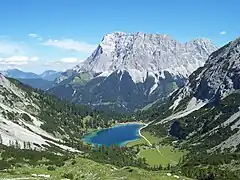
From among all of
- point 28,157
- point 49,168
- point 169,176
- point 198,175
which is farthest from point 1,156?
point 169,176

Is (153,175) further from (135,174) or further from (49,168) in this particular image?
(49,168)

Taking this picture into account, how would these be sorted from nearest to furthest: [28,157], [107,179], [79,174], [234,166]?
[107,179] → [79,174] → [28,157] → [234,166]

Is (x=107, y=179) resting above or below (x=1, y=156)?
below

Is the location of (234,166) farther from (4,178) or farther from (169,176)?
(4,178)

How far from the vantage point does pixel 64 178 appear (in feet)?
282

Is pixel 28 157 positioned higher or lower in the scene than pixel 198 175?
higher

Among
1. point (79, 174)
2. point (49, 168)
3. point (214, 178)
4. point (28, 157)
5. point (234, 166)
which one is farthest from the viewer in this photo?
point (234, 166)

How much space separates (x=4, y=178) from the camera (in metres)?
83.0

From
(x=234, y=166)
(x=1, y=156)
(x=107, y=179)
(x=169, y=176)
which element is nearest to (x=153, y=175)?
(x=169, y=176)

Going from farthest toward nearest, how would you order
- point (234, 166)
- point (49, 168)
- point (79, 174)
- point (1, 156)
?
point (234, 166)
point (1, 156)
point (49, 168)
point (79, 174)

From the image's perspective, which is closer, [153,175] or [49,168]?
[153,175]

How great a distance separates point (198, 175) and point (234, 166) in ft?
233

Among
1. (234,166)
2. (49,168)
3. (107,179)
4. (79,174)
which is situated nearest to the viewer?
(107,179)

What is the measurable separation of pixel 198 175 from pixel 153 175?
40083 millimetres
